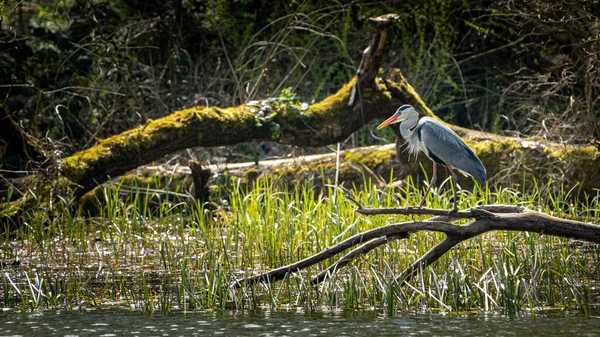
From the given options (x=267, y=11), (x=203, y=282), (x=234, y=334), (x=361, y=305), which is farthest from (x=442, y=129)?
(x=267, y=11)

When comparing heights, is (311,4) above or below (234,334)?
above

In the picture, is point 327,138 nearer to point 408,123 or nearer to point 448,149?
point 408,123

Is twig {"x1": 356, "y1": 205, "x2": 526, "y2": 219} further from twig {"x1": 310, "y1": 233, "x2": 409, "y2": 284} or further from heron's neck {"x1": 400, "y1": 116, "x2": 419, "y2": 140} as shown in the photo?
heron's neck {"x1": 400, "y1": 116, "x2": 419, "y2": 140}

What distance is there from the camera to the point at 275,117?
888 centimetres

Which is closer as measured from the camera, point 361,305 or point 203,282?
point 361,305

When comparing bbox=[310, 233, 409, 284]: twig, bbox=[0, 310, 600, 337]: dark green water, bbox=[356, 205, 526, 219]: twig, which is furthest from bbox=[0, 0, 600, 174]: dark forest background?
bbox=[0, 310, 600, 337]: dark green water

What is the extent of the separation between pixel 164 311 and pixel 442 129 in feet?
7.81

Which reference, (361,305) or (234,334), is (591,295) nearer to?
(361,305)

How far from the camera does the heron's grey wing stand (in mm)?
6078

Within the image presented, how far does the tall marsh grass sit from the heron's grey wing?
581 millimetres

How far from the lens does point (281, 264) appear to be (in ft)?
21.7

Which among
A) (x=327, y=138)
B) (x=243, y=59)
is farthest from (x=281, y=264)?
(x=243, y=59)

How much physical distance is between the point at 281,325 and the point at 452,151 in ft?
6.60

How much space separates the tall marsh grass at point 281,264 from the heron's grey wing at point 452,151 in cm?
58
